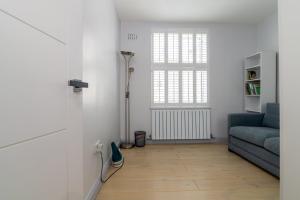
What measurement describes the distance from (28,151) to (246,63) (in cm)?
454

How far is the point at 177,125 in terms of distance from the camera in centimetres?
423

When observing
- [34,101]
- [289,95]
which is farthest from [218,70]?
[34,101]

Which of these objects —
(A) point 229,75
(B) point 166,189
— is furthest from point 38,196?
(A) point 229,75

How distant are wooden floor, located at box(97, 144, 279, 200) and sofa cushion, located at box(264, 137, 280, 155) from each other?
34 cm

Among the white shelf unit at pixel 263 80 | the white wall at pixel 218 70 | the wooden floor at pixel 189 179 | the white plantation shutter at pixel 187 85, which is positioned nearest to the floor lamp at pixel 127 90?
the white wall at pixel 218 70

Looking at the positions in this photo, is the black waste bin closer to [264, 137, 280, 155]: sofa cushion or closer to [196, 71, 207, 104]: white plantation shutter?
[196, 71, 207, 104]: white plantation shutter

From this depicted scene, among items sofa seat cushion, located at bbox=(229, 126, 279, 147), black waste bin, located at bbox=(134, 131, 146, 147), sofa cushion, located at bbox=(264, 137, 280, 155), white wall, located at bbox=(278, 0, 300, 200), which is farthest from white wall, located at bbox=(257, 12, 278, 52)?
white wall, located at bbox=(278, 0, 300, 200)

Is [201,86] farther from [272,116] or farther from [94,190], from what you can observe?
[94,190]

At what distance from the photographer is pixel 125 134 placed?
13.9 ft

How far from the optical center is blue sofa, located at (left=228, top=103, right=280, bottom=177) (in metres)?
2.49

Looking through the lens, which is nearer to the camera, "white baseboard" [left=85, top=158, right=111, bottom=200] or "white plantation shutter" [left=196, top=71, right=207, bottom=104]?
"white baseboard" [left=85, top=158, right=111, bottom=200]

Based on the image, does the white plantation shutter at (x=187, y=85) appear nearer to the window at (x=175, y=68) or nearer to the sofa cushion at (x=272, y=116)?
the window at (x=175, y=68)

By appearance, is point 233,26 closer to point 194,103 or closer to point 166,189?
point 194,103

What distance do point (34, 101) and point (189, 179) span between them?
2141mm
